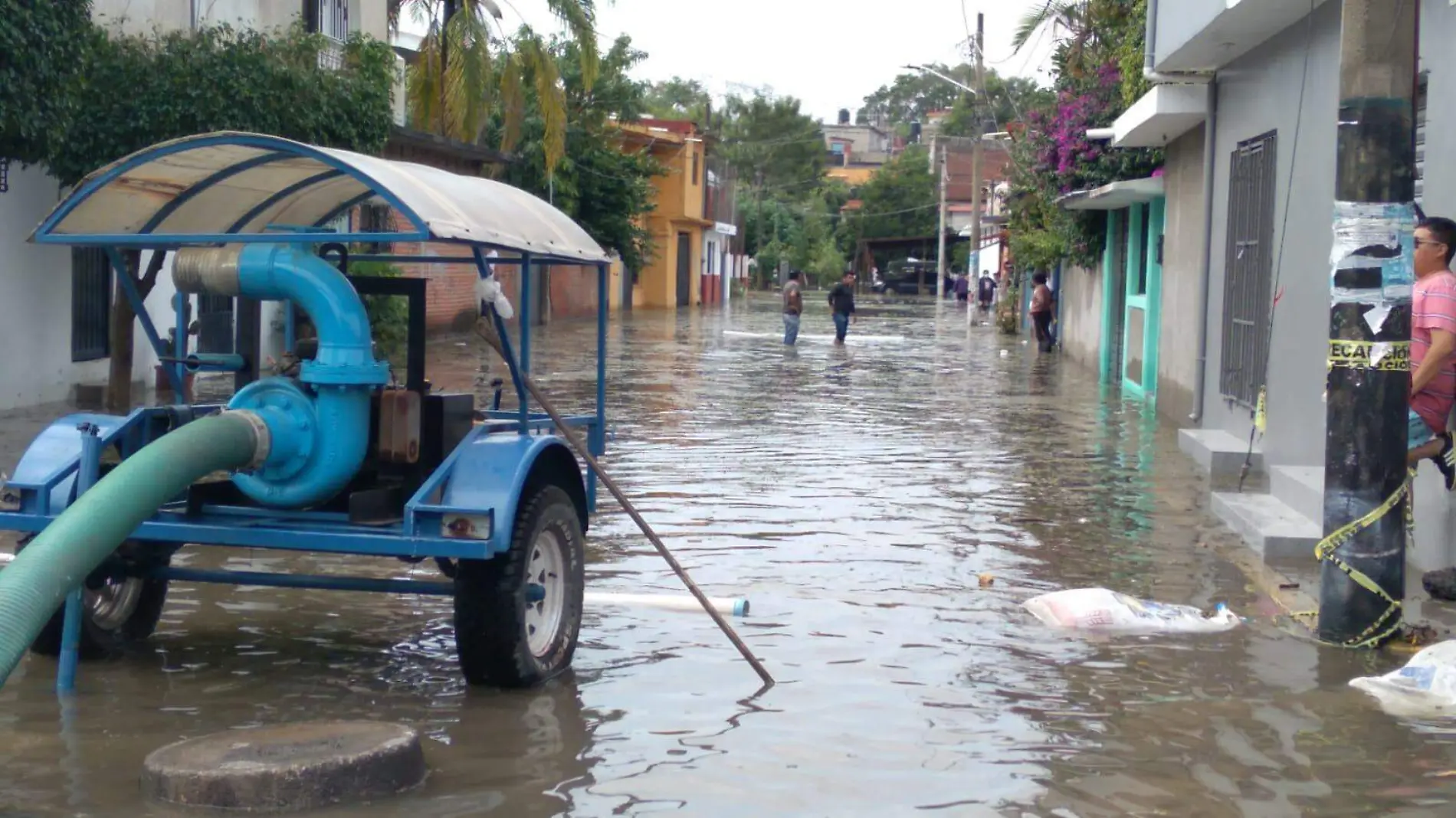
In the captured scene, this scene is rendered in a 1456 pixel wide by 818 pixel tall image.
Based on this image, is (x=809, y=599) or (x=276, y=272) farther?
(x=809, y=599)

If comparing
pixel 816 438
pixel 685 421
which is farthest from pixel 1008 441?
pixel 685 421

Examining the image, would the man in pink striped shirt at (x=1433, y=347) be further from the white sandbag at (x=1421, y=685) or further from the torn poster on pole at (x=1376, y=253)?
the white sandbag at (x=1421, y=685)

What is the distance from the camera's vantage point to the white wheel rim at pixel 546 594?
20.8ft

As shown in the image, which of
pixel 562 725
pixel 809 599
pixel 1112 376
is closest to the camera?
pixel 562 725

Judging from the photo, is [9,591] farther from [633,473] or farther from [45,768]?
[633,473]

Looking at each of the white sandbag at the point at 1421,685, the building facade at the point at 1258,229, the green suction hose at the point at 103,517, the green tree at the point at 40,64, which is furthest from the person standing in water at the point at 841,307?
the green suction hose at the point at 103,517

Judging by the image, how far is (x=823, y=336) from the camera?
35.2 meters

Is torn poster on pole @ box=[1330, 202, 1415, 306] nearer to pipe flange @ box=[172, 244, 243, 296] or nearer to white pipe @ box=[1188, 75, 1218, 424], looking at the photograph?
pipe flange @ box=[172, 244, 243, 296]

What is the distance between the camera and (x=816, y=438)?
14.9 m

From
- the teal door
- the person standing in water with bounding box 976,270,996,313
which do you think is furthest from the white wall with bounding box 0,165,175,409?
the person standing in water with bounding box 976,270,996,313

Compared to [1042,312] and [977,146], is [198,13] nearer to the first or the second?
[1042,312]

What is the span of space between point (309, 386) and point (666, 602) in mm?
1930

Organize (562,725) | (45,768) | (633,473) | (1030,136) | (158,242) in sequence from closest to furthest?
1. (45,768)
2. (562,725)
3. (158,242)
4. (633,473)
5. (1030,136)

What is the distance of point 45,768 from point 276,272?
195 centimetres
